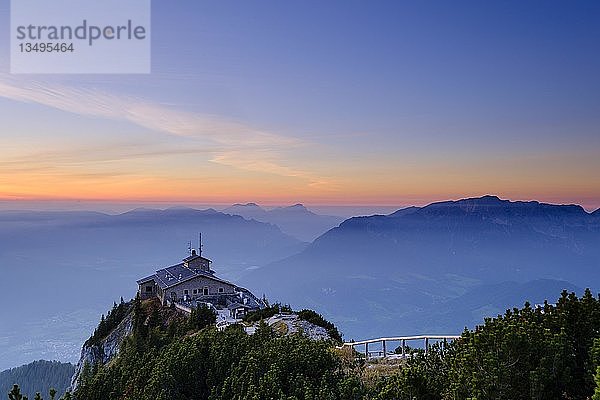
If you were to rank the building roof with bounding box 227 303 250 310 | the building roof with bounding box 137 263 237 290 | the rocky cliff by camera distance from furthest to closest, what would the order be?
the building roof with bounding box 137 263 237 290 → the rocky cliff → the building roof with bounding box 227 303 250 310

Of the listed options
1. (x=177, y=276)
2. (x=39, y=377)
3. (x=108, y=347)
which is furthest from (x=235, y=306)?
(x=39, y=377)

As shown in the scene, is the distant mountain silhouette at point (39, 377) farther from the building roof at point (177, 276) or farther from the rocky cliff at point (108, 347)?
the building roof at point (177, 276)

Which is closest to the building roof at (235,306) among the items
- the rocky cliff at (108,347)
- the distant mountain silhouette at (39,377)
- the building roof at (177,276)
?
the building roof at (177,276)

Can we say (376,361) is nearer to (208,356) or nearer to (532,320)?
(208,356)

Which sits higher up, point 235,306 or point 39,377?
point 235,306

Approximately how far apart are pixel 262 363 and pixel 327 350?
2032 mm

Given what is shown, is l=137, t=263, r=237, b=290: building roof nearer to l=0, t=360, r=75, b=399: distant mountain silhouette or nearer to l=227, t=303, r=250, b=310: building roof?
l=227, t=303, r=250, b=310: building roof

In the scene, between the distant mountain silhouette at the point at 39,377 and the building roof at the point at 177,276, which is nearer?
the building roof at the point at 177,276

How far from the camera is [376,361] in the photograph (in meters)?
19.5

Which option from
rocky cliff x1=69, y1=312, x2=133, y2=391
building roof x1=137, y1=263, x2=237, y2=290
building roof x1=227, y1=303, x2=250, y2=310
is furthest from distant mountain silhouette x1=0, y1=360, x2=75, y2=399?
building roof x1=227, y1=303, x2=250, y2=310

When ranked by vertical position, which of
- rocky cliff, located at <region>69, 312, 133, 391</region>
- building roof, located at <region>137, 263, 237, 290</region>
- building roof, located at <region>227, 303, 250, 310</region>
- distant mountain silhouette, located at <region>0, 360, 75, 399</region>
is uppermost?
building roof, located at <region>137, 263, 237, 290</region>

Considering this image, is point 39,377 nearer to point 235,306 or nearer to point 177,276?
point 177,276

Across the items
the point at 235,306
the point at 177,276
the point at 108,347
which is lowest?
the point at 108,347

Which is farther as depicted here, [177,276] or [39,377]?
[39,377]
